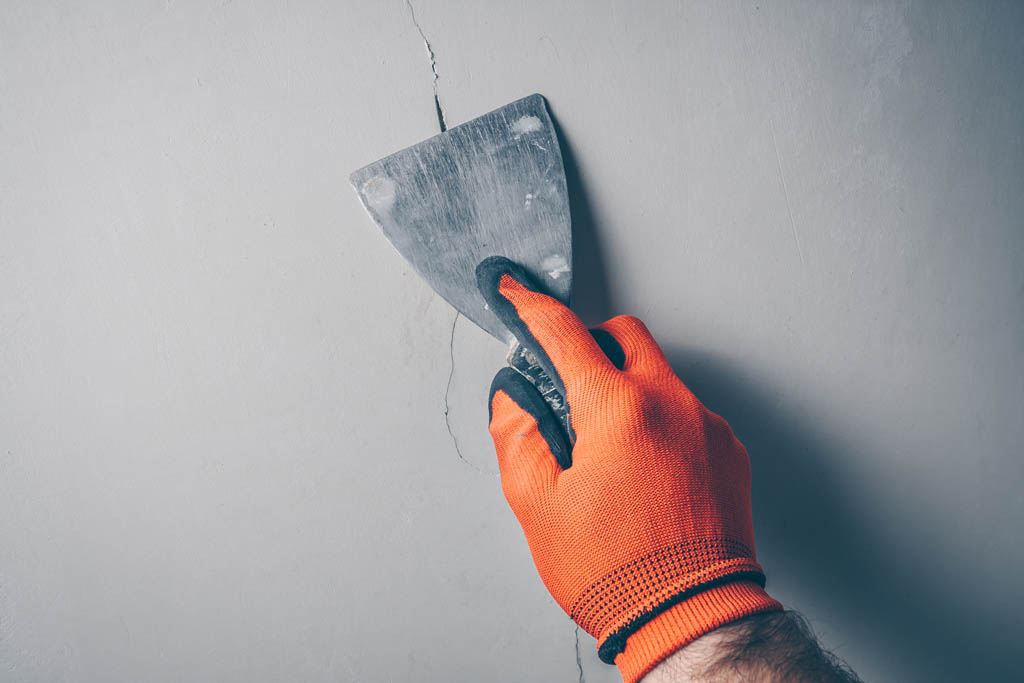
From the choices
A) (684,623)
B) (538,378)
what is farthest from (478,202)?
(684,623)

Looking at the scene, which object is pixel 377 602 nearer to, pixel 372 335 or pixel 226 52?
pixel 372 335

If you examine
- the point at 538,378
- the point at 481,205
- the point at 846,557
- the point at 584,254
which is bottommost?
the point at 846,557

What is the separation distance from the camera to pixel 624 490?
65 cm

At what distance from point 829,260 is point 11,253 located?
1.20 meters

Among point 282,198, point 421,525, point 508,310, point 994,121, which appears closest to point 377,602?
point 421,525

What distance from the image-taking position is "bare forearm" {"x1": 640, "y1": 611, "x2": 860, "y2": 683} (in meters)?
0.59

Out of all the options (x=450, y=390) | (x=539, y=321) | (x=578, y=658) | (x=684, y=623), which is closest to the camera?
(x=684, y=623)

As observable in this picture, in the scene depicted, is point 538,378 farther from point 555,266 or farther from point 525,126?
point 525,126

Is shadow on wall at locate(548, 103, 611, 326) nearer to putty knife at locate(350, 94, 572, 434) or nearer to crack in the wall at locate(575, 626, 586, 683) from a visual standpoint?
putty knife at locate(350, 94, 572, 434)

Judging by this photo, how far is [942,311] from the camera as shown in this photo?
1.00 metres

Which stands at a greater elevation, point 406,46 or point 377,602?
point 406,46

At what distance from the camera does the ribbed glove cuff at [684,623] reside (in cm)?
59

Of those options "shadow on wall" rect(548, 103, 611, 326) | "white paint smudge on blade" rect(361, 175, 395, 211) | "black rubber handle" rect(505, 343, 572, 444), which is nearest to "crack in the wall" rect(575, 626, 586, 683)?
"black rubber handle" rect(505, 343, 572, 444)

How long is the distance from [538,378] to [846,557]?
706 mm
